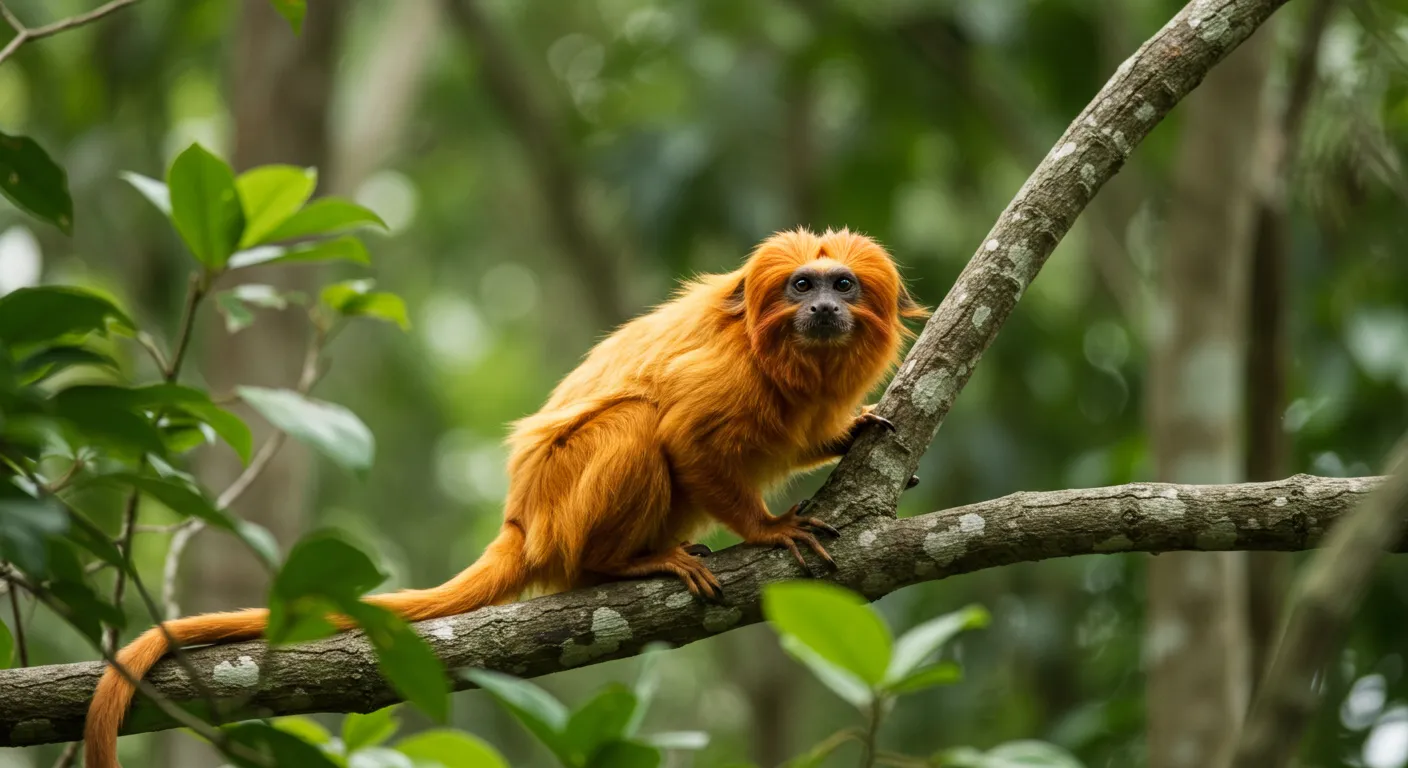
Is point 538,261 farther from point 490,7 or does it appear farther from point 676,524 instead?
point 676,524

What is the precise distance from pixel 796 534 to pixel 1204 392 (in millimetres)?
3008

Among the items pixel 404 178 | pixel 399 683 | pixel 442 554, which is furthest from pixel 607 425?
pixel 442 554

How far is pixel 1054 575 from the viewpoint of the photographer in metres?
7.63

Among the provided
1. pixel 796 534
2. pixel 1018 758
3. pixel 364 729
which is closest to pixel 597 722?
pixel 1018 758

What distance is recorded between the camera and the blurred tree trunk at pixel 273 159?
272 inches

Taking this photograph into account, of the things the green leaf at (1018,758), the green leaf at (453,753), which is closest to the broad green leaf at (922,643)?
the green leaf at (1018,758)

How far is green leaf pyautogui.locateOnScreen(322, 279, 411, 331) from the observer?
3502 millimetres

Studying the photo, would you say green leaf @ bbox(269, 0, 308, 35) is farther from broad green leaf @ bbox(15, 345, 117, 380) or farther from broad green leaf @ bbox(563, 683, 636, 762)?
broad green leaf @ bbox(563, 683, 636, 762)

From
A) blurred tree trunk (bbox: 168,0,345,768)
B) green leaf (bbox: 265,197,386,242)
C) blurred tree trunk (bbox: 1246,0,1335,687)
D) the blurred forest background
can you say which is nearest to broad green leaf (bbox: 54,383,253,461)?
green leaf (bbox: 265,197,386,242)

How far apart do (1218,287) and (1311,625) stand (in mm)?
4749

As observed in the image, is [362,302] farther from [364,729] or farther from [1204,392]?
[1204,392]

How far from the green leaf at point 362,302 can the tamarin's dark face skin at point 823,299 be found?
1.17 metres

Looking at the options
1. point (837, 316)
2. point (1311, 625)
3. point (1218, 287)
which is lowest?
point (1311, 625)

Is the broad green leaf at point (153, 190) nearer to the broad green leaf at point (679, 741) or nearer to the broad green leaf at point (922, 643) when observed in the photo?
the broad green leaf at point (679, 741)
